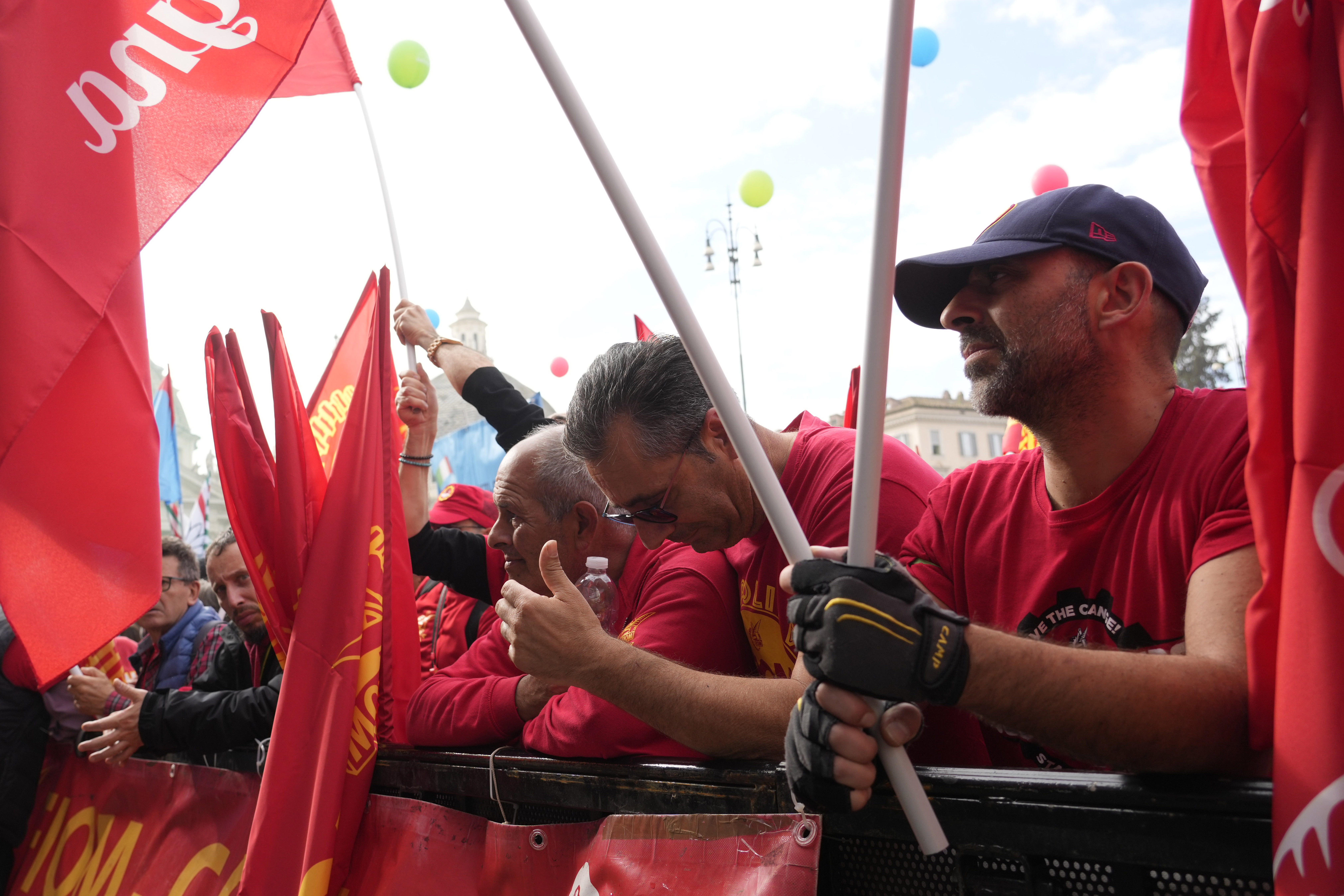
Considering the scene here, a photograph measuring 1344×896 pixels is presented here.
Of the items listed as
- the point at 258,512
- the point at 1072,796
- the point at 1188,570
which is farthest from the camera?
the point at 258,512

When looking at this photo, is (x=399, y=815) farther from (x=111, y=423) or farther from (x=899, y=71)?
(x=899, y=71)

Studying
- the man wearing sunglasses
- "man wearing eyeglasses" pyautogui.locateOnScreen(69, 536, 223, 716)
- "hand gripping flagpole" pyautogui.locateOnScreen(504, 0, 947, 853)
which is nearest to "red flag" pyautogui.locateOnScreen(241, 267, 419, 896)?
the man wearing sunglasses

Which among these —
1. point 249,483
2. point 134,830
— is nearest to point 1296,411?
point 249,483

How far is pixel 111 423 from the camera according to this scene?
2480mm

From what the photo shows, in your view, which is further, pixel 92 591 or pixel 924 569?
pixel 92 591

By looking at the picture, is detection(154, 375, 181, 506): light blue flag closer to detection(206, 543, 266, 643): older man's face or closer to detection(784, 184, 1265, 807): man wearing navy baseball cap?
detection(206, 543, 266, 643): older man's face

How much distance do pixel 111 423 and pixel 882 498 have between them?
2.00 m

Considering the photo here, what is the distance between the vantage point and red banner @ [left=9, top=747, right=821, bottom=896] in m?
1.59

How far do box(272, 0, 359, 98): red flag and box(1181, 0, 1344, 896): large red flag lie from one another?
3593mm

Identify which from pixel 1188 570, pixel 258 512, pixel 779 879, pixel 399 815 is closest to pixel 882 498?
pixel 1188 570

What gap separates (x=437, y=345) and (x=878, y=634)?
11.0 feet

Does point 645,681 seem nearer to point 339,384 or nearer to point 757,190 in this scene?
point 339,384

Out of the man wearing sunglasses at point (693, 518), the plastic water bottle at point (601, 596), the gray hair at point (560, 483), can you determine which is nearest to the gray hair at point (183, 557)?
the gray hair at point (560, 483)

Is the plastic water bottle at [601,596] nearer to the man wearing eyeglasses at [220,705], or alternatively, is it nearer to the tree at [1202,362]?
the man wearing eyeglasses at [220,705]
